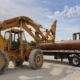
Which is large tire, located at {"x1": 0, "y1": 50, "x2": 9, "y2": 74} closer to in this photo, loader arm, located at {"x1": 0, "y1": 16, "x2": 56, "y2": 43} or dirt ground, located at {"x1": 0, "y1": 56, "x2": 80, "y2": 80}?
dirt ground, located at {"x1": 0, "y1": 56, "x2": 80, "y2": 80}

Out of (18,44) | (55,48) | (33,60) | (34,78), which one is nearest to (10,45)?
(18,44)

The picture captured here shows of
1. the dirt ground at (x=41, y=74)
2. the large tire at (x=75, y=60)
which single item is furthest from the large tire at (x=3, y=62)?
the large tire at (x=75, y=60)

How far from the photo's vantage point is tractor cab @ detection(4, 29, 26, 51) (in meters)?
10.1

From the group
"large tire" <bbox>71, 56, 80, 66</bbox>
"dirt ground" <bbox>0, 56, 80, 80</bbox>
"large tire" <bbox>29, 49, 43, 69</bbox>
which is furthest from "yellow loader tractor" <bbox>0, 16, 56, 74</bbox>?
"large tire" <bbox>71, 56, 80, 66</bbox>

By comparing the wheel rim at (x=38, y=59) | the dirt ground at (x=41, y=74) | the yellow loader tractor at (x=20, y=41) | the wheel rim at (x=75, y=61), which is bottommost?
the dirt ground at (x=41, y=74)

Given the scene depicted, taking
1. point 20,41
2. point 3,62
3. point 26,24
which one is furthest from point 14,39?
point 3,62

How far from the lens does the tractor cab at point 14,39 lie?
1014 centimetres

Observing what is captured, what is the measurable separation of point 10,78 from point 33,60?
9.12 ft

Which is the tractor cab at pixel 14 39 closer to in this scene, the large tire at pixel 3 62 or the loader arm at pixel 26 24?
the loader arm at pixel 26 24

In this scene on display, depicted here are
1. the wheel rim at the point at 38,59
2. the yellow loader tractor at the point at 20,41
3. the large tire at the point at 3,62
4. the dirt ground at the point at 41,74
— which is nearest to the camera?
the dirt ground at the point at 41,74

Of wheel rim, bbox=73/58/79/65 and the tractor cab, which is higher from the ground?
the tractor cab

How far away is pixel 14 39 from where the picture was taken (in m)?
10.6

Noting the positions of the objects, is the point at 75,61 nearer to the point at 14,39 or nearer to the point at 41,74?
the point at 41,74

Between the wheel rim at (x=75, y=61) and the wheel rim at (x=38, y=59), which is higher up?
the wheel rim at (x=38, y=59)
